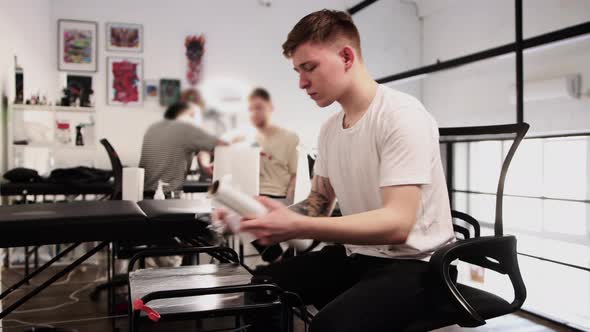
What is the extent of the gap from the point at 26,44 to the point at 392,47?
2529 millimetres

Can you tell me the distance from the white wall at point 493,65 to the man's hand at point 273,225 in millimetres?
2296

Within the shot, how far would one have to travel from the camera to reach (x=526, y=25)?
268 centimetres

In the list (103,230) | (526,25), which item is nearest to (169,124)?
(103,230)

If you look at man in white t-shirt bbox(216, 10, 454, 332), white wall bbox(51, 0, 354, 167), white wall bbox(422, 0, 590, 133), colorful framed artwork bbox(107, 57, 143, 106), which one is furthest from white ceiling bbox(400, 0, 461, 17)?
man in white t-shirt bbox(216, 10, 454, 332)

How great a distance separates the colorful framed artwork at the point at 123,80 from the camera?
12.5ft

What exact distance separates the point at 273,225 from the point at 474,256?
47cm

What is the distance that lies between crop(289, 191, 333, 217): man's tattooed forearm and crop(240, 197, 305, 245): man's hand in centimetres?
40

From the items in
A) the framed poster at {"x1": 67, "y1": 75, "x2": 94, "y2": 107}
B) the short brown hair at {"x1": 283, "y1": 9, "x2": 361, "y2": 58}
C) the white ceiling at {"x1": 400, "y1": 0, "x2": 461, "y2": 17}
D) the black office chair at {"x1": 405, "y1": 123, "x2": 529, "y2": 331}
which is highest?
the white ceiling at {"x1": 400, "y1": 0, "x2": 461, "y2": 17}

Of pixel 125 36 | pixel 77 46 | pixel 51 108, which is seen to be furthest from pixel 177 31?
pixel 77 46

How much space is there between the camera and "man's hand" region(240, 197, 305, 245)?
737 mm

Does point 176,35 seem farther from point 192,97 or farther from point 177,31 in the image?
point 192,97

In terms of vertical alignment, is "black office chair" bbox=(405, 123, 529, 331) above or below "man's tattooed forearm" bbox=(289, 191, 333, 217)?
below

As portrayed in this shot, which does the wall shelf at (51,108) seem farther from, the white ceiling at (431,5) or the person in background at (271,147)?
the white ceiling at (431,5)

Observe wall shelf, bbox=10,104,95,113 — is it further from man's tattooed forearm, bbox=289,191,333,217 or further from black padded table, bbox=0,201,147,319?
man's tattooed forearm, bbox=289,191,333,217
